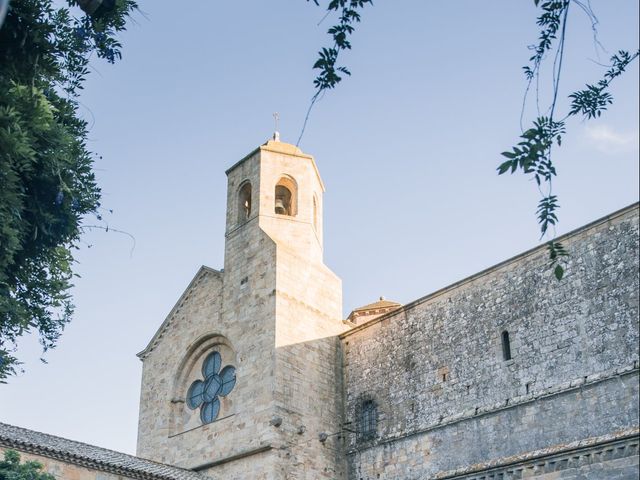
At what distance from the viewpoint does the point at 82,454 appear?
50.8ft

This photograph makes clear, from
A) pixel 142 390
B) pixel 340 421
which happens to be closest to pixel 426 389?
pixel 340 421

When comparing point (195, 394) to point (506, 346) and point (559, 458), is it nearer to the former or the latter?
point (506, 346)

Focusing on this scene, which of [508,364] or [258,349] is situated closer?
[508,364]

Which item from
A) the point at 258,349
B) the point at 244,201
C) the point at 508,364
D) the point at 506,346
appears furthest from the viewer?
the point at 244,201

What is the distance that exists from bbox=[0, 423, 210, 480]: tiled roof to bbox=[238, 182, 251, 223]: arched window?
6.64 m

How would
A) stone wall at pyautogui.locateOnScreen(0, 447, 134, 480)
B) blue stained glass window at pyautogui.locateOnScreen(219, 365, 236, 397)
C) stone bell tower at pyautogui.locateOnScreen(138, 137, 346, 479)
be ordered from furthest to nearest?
1. blue stained glass window at pyautogui.locateOnScreen(219, 365, 236, 397)
2. stone bell tower at pyautogui.locateOnScreen(138, 137, 346, 479)
3. stone wall at pyautogui.locateOnScreen(0, 447, 134, 480)

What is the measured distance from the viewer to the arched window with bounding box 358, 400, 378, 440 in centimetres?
1777

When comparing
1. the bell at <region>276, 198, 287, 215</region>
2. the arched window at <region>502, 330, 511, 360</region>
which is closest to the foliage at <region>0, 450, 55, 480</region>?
the arched window at <region>502, 330, 511, 360</region>

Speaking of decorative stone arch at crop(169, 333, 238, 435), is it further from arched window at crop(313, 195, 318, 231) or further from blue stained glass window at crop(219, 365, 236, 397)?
arched window at crop(313, 195, 318, 231)

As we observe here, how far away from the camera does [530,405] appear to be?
14898 mm

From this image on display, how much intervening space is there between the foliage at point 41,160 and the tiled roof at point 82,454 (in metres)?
5.27

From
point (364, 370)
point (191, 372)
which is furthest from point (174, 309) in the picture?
Result: point (364, 370)

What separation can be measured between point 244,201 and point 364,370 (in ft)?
18.2

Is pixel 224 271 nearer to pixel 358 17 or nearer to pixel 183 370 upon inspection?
pixel 183 370
